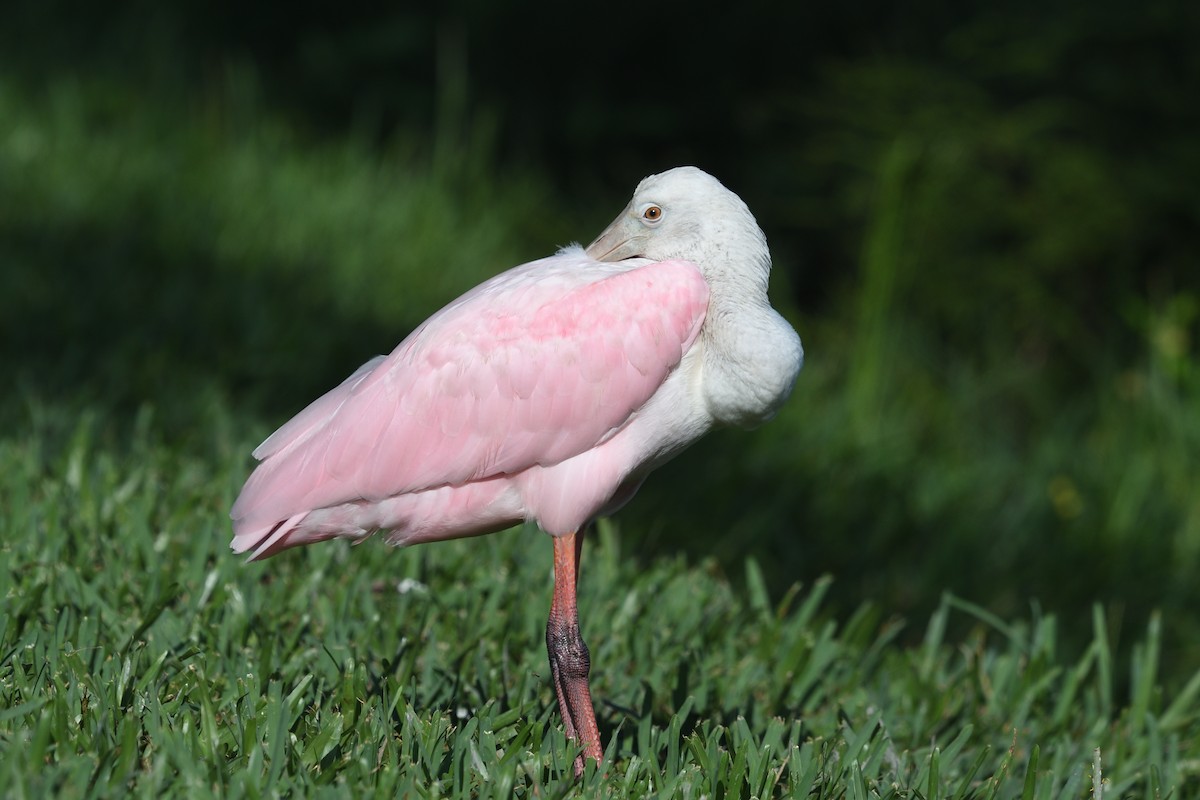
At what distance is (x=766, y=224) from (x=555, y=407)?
573cm

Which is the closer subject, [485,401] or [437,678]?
[485,401]

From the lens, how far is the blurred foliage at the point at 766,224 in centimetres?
554

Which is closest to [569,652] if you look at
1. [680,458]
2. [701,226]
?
[701,226]

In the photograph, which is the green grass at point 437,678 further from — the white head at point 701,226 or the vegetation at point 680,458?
the white head at point 701,226

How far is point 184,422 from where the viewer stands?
16.5ft

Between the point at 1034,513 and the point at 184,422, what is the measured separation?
3327mm

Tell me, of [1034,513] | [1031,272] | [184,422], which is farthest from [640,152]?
[184,422]

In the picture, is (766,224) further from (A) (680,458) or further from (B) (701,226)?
(B) (701,226)

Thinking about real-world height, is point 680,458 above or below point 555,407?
below

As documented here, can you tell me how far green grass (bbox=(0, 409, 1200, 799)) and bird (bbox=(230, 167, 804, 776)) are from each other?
0.30 metres

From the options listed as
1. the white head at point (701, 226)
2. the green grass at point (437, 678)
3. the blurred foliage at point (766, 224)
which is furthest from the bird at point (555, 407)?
the blurred foliage at point (766, 224)

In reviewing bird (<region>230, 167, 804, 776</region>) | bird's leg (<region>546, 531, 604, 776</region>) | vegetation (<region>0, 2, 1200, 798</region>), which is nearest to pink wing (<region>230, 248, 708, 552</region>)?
bird (<region>230, 167, 804, 776</region>)

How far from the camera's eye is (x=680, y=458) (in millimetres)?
5715

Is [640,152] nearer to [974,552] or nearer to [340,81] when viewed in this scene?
[340,81]
